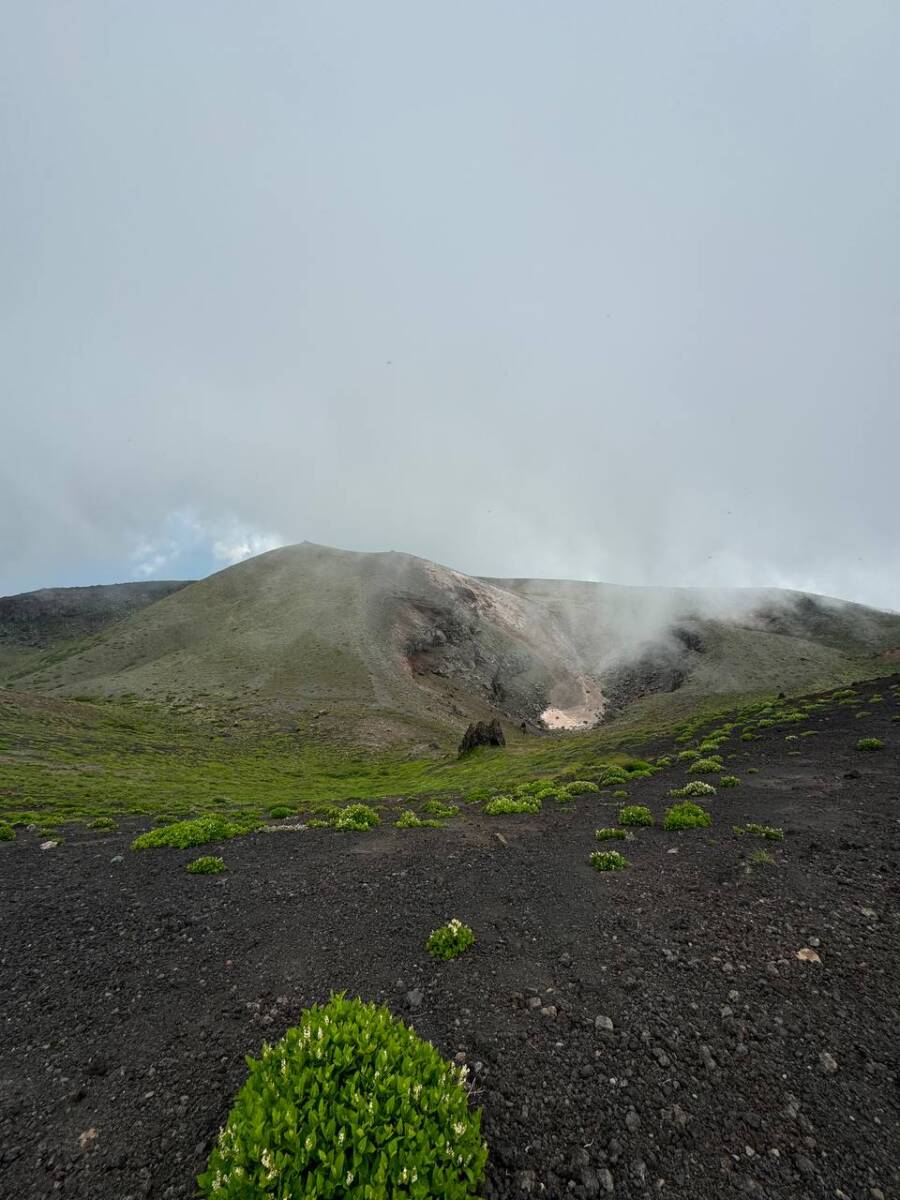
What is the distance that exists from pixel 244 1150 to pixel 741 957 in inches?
356

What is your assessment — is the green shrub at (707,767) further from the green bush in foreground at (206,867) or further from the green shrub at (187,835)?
the green bush in foreground at (206,867)

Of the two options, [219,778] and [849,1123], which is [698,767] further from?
[219,778]

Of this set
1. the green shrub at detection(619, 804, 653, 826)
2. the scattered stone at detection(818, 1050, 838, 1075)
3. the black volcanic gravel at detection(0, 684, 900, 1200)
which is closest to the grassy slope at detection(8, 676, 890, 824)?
the green shrub at detection(619, 804, 653, 826)

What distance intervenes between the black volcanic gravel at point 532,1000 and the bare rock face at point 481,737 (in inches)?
1876

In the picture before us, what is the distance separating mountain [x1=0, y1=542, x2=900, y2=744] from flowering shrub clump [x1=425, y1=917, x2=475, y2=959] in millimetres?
63663

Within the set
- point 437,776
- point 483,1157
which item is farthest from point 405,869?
point 437,776

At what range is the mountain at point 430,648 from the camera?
85.1 metres

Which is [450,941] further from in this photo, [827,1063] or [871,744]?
[871,744]

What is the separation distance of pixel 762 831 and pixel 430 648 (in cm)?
10542

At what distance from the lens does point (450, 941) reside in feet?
31.6

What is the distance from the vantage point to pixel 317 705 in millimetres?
81250

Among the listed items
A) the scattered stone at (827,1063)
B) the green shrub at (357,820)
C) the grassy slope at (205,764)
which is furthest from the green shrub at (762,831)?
the grassy slope at (205,764)

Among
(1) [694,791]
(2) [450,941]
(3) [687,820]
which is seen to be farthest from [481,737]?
(2) [450,941]

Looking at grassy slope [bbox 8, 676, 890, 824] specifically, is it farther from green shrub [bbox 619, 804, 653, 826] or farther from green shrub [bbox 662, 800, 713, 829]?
green shrub [bbox 662, 800, 713, 829]
